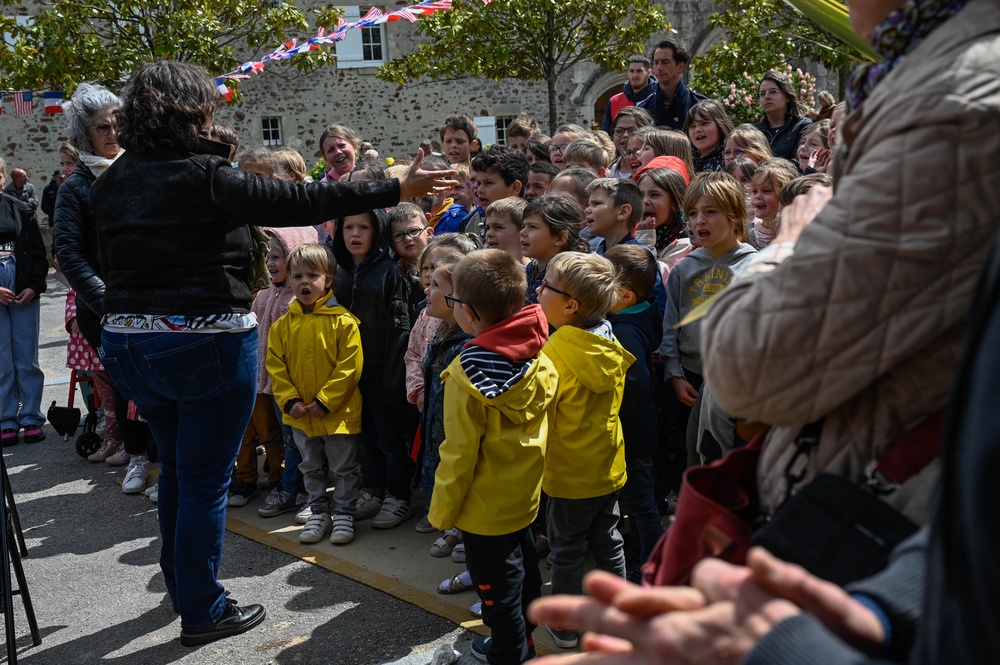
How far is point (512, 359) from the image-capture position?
11.4ft

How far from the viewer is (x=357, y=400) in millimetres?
5207

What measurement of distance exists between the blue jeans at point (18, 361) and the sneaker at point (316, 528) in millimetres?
3535

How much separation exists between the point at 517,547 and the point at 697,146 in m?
4.41

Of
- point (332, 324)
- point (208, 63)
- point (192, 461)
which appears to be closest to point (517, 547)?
point (192, 461)

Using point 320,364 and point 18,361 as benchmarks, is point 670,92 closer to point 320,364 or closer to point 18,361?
point 320,364

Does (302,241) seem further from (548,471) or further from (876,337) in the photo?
(876,337)

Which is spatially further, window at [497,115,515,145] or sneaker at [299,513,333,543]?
window at [497,115,515,145]

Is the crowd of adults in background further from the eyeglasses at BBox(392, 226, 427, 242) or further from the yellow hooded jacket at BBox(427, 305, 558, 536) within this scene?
the yellow hooded jacket at BBox(427, 305, 558, 536)

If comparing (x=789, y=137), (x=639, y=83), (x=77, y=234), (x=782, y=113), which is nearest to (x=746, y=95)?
(x=639, y=83)

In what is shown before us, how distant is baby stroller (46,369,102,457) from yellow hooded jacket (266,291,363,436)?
7.82ft

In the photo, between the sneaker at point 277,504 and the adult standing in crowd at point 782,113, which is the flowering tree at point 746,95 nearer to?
the adult standing in crowd at point 782,113

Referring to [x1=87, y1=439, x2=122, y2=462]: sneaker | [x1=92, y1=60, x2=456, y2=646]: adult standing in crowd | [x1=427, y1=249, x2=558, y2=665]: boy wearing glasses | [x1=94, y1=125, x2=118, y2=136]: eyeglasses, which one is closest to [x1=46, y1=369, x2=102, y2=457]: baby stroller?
[x1=87, y1=439, x2=122, y2=462]: sneaker

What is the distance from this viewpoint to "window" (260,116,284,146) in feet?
75.3

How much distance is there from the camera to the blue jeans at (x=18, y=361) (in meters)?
7.55
